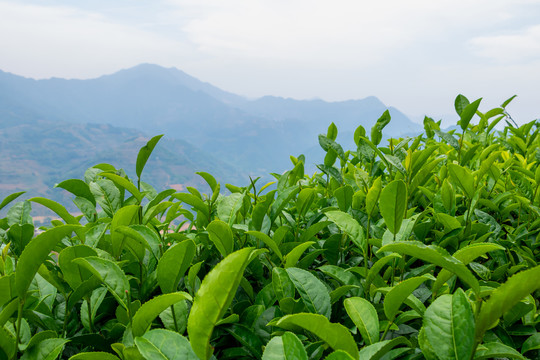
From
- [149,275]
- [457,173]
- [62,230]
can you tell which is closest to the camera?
[62,230]

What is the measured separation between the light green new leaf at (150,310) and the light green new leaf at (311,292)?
30cm

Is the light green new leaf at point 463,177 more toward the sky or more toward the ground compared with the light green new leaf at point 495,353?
more toward the sky

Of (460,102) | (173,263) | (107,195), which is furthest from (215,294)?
(460,102)

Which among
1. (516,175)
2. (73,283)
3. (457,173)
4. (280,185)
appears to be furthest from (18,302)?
(516,175)

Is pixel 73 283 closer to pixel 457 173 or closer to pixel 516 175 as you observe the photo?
pixel 457 173

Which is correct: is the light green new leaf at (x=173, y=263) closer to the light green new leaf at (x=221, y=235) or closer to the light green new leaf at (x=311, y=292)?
the light green new leaf at (x=221, y=235)

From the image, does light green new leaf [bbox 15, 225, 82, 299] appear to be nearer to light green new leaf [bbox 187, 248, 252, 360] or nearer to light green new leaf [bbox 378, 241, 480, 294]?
light green new leaf [bbox 187, 248, 252, 360]

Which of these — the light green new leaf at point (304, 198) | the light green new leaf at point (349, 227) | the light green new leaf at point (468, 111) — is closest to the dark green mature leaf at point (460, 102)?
the light green new leaf at point (468, 111)

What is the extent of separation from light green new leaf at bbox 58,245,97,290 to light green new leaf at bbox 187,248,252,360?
0.45 m

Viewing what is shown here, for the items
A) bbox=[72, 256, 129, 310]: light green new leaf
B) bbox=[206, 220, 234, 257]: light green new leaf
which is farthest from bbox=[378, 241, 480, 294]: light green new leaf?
bbox=[72, 256, 129, 310]: light green new leaf

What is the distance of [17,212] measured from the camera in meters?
1.46

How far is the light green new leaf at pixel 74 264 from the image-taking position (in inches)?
39.0

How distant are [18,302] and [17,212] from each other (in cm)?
68

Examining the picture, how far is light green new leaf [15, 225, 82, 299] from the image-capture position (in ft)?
2.67
